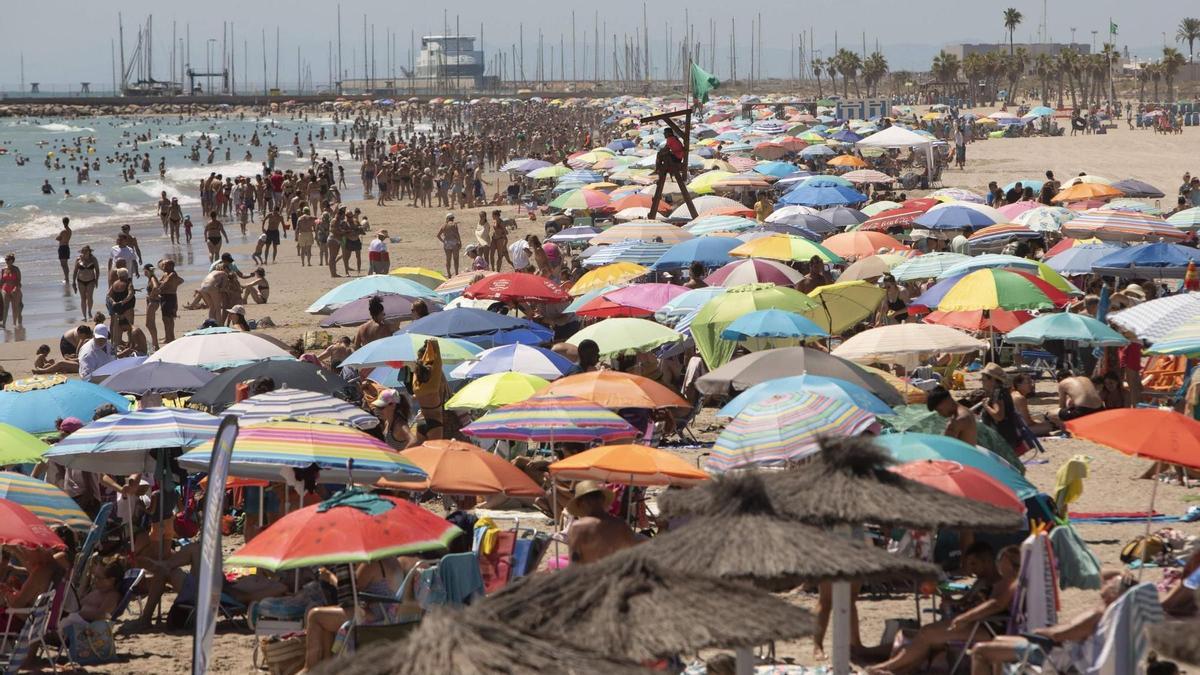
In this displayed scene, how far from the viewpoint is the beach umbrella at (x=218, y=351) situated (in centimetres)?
1168

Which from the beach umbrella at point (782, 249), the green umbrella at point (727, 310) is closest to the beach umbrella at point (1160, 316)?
the green umbrella at point (727, 310)

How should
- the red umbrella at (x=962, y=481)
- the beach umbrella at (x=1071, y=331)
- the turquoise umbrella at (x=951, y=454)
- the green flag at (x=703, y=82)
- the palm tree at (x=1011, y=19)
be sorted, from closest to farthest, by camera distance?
the red umbrella at (x=962, y=481) → the turquoise umbrella at (x=951, y=454) → the beach umbrella at (x=1071, y=331) → the green flag at (x=703, y=82) → the palm tree at (x=1011, y=19)

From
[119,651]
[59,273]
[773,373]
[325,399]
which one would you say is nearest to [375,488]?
[325,399]

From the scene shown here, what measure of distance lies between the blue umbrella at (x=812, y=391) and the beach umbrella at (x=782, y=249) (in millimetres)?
6834

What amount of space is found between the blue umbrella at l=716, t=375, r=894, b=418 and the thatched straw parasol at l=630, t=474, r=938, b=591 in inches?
117

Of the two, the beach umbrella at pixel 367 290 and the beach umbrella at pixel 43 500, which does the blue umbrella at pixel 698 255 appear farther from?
the beach umbrella at pixel 43 500

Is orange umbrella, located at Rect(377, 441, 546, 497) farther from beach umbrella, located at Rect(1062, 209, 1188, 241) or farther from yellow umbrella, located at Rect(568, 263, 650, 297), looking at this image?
beach umbrella, located at Rect(1062, 209, 1188, 241)

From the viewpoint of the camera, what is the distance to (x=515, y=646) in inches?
150

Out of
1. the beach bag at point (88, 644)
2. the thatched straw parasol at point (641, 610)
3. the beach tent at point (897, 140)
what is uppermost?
the beach tent at point (897, 140)

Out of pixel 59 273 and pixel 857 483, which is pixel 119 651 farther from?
pixel 59 273

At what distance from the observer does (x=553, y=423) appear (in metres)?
8.79

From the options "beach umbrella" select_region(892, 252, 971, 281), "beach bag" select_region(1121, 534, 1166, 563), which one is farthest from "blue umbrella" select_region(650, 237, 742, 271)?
"beach bag" select_region(1121, 534, 1166, 563)

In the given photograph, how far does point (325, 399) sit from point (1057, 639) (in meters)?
4.74

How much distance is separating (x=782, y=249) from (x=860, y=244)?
1.81 m
